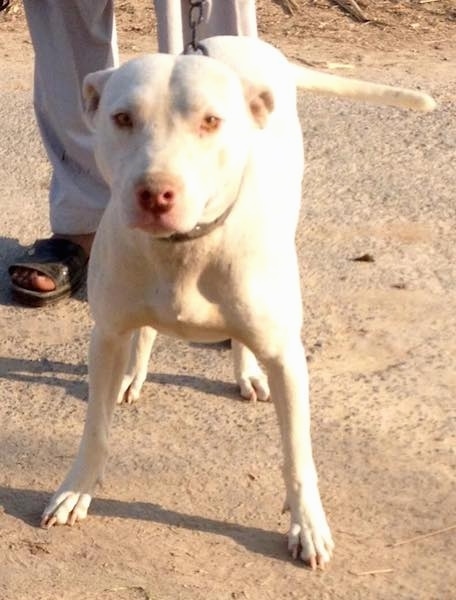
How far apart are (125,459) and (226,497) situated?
0.38 meters

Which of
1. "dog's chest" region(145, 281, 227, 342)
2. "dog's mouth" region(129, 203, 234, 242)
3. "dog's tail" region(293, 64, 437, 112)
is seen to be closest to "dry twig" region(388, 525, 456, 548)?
"dog's chest" region(145, 281, 227, 342)

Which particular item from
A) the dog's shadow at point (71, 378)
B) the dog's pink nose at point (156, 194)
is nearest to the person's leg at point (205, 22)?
the dog's shadow at point (71, 378)

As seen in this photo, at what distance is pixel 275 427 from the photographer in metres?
4.46

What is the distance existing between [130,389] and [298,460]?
98 cm

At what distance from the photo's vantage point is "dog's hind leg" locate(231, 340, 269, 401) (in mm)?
4621

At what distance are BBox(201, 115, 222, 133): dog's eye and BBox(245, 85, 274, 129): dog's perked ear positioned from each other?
22cm

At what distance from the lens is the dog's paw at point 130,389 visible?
4.62m

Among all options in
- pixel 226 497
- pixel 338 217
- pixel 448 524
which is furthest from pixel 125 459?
pixel 338 217

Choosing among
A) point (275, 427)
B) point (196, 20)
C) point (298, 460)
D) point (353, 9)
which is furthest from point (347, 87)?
point (353, 9)

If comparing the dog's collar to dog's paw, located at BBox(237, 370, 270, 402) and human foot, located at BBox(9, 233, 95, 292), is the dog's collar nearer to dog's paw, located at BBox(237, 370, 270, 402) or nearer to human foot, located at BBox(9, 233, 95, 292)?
dog's paw, located at BBox(237, 370, 270, 402)

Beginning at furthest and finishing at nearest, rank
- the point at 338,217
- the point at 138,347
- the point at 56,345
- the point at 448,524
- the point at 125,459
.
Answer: the point at 338,217 → the point at 56,345 → the point at 138,347 → the point at 125,459 → the point at 448,524

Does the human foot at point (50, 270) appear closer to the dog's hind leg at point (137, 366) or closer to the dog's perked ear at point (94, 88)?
the dog's hind leg at point (137, 366)

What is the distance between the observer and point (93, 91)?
3.49 m

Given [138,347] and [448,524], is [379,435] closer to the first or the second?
A: [448,524]
